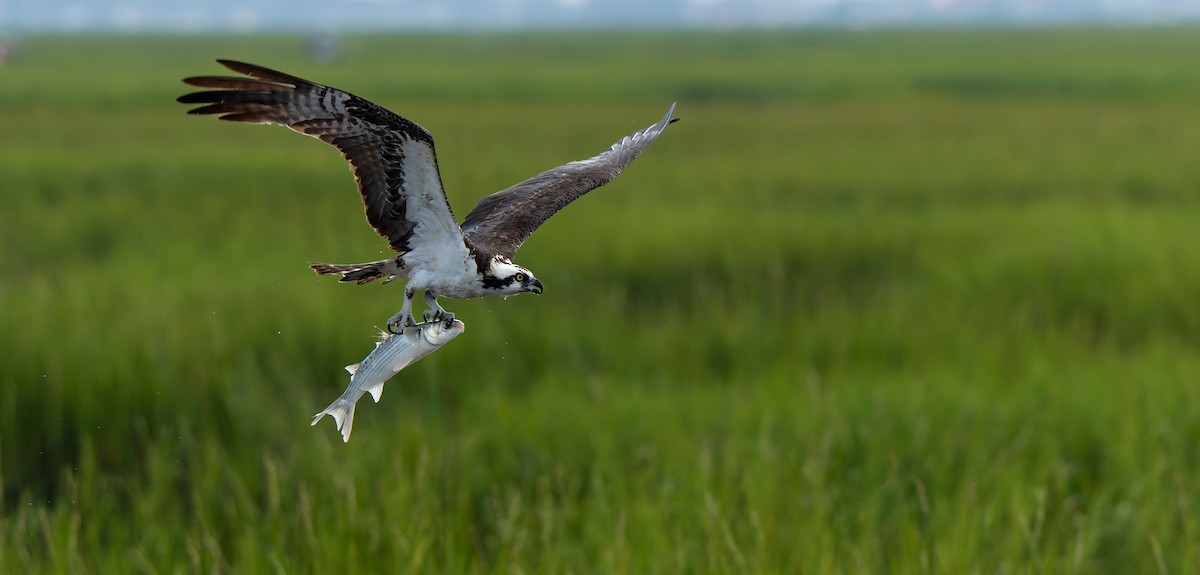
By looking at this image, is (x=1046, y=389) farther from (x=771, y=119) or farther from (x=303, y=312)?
(x=771, y=119)

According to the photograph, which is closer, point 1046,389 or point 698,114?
point 1046,389

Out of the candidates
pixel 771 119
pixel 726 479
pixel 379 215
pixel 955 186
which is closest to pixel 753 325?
pixel 726 479

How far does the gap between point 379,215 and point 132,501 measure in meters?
3.61

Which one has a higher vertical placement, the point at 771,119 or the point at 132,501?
the point at 132,501

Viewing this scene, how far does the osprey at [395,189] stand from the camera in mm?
1269

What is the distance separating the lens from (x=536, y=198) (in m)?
1.96

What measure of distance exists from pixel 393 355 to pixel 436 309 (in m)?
0.06

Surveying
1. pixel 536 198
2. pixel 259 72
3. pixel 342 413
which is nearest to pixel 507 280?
pixel 342 413

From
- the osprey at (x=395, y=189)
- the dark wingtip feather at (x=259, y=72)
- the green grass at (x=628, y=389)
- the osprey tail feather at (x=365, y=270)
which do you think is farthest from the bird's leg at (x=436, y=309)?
the green grass at (x=628, y=389)

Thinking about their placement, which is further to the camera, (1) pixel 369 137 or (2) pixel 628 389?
(2) pixel 628 389

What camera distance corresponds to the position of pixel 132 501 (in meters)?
4.62

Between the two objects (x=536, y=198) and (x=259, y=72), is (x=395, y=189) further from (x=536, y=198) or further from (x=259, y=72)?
(x=536, y=198)

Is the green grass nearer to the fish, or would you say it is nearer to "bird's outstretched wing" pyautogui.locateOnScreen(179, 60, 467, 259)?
"bird's outstretched wing" pyautogui.locateOnScreen(179, 60, 467, 259)

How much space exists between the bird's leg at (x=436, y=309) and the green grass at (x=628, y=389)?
2082 millimetres
